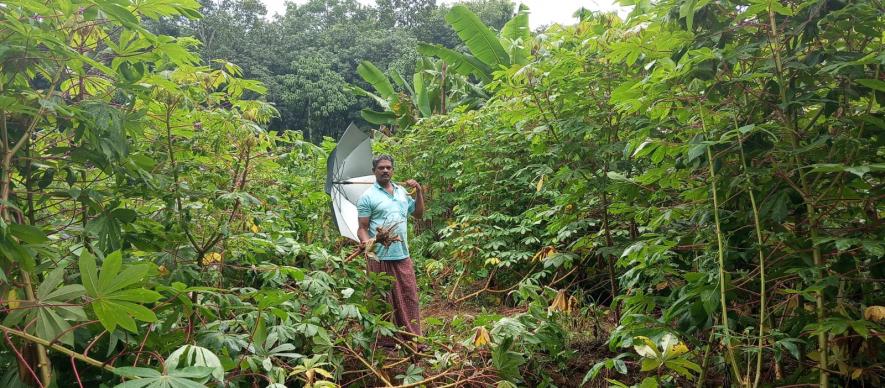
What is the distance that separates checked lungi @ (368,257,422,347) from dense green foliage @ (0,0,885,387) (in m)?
0.46

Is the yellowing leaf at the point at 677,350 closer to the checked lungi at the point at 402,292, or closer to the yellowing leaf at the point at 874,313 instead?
the yellowing leaf at the point at 874,313

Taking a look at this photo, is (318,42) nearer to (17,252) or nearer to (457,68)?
(457,68)

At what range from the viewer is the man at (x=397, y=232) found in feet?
12.8

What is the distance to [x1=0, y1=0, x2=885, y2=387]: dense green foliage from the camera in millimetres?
1652

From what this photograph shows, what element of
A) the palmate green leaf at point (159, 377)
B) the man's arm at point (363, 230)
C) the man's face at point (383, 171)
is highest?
the man's face at point (383, 171)

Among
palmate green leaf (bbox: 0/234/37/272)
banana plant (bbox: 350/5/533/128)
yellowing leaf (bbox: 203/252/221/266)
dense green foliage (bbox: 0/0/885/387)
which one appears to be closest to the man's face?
dense green foliage (bbox: 0/0/885/387)

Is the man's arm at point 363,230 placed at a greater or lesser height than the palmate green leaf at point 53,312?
lesser

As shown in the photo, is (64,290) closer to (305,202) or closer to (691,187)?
(691,187)

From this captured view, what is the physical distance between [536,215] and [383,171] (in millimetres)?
1058

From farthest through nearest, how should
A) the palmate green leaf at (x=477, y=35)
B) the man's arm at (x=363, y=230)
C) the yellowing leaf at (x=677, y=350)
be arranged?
the palmate green leaf at (x=477, y=35) → the man's arm at (x=363, y=230) → the yellowing leaf at (x=677, y=350)

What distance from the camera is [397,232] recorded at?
382cm

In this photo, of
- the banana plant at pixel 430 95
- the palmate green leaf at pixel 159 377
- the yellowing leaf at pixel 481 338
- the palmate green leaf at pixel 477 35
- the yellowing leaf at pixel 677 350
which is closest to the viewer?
the palmate green leaf at pixel 159 377

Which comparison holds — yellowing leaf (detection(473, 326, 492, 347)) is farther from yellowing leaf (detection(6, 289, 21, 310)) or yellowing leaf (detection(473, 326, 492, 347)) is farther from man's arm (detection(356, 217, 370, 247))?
yellowing leaf (detection(6, 289, 21, 310))

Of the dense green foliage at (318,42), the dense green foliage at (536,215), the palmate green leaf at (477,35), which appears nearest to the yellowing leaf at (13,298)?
the dense green foliage at (536,215)
